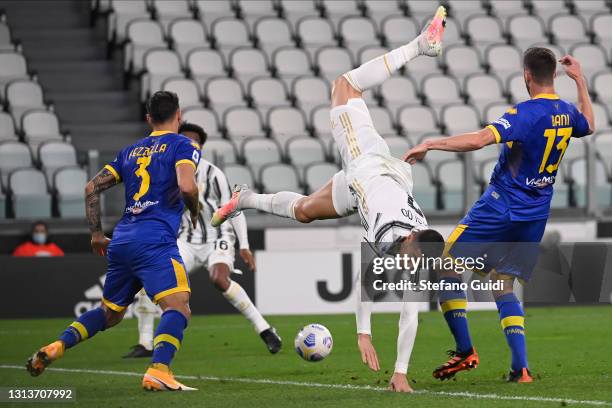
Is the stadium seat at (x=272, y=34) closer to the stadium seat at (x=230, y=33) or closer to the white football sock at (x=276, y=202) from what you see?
the stadium seat at (x=230, y=33)

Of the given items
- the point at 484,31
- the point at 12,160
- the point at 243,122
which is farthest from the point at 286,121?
the point at 484,31

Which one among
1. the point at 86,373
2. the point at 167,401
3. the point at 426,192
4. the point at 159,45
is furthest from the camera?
the point at 159,45

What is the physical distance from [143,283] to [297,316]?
8.32 meters

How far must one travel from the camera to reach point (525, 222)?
898cm

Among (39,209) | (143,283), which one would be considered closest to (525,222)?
(143,283)

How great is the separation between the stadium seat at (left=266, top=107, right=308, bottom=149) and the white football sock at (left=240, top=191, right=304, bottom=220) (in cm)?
928

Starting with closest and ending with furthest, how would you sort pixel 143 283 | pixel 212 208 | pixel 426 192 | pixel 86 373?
pixel 143 283, pixel 86 373, pixel 212 208, pixel 426 192

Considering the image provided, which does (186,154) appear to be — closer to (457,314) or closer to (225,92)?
(457,314)

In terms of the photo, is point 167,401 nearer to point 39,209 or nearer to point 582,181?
point 39,209

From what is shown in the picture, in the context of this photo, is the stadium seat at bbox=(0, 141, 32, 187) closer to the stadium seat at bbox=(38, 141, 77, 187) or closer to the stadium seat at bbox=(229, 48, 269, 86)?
the stadium seat at bbox=(38, 141, 77, 187)

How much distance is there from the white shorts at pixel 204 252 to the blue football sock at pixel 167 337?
4.02 m

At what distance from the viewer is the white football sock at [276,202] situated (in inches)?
395

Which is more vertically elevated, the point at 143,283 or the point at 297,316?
the point at 143,283

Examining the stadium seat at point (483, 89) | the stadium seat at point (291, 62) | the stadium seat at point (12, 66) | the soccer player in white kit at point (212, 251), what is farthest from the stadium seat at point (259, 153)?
the soccer player in white kit at point (212, 251)
